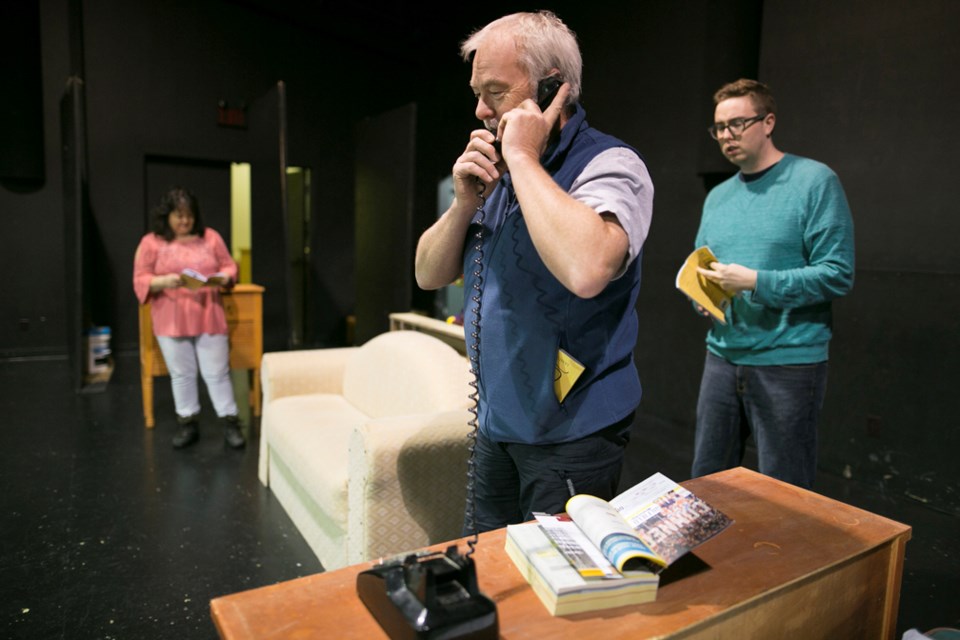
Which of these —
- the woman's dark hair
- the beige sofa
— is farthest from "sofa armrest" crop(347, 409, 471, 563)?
the woman's dark hair

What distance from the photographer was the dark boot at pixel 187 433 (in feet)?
11.9

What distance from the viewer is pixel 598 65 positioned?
4625 millimetres

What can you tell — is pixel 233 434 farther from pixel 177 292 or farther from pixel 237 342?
pixel 177 292

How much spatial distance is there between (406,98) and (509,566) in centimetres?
694

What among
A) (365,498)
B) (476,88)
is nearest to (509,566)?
(476,88)

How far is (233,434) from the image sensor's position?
146 inches

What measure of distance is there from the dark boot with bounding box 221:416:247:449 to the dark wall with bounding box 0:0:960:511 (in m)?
1.76

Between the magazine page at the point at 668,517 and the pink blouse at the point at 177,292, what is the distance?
10.6ft

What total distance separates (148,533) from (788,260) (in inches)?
104

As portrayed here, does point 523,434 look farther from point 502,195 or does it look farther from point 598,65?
point 598,65

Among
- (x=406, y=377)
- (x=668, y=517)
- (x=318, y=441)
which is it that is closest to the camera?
(x=668, y=517)

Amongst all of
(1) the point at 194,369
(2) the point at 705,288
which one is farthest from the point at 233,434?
(2) the point at 705,288

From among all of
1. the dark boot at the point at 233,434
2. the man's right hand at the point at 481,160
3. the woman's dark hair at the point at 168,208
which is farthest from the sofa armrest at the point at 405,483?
the woman's dark hair at the point at 168,208

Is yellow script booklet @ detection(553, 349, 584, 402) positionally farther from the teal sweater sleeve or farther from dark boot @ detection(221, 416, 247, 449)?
dark boot @ detection(221, 416, 247, 449)
